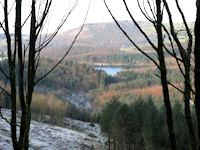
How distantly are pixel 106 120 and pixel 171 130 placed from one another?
17.8 metres

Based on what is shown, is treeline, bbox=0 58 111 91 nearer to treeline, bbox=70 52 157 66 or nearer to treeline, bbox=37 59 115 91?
treeline, bbox=37 59 115 91

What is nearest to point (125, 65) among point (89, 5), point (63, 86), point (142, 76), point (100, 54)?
point (100, 54)

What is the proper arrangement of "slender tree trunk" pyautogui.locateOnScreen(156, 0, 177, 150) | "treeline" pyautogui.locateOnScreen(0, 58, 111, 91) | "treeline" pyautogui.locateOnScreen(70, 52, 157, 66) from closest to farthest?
1. "slender tree trunk" pyautogui.locateOnScreen(156, 0, 177, 150)
2. "treeline" pyautogui.locateOnScreen(0, 58, 111, 91)
3. "treeline" pyautogui.locateOnScreen(70, 52, 157, 66)

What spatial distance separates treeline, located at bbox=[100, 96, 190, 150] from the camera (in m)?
14.4

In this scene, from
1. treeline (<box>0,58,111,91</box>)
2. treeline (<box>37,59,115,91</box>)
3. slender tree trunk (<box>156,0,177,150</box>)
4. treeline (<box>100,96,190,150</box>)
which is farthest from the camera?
treeline (<box>37,59,115,91</box>)

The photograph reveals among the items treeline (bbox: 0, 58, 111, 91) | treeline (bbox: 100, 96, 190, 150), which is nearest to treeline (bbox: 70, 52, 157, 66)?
treeline (bbox: 0, 58, 111, 91)

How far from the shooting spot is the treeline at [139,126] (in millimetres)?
14367

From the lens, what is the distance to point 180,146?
12.9m

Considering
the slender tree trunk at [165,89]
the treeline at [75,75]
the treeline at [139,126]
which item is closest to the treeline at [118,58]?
the treeline at [75,75]

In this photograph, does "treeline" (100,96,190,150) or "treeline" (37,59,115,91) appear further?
"treeline" (37,59,115,91)

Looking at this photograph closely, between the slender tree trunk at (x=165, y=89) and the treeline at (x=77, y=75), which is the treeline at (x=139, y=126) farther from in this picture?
the treeline at (x=77, y=75)

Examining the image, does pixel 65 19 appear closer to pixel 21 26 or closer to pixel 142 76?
pixel 21 26

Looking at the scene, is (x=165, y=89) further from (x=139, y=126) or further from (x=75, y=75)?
(x=75, y=75)

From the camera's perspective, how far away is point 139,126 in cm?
1752
